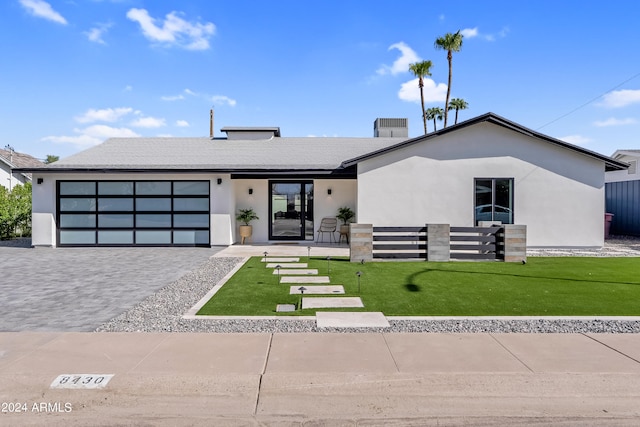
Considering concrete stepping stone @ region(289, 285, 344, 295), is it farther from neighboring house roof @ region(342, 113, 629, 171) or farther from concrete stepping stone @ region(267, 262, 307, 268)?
neighboring house roof @ region(342, 113, 629, 171)

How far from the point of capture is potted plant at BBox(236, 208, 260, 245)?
47.6 ft

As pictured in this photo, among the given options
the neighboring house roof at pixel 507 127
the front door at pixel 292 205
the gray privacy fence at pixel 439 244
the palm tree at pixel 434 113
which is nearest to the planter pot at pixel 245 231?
the front door at pixel 292 205

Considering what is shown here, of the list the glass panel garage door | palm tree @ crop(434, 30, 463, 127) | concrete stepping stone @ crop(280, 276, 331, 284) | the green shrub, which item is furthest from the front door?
palm tree @ crop(434, 30, 463, 127)

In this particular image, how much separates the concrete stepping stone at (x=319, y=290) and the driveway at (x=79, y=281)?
269 cm

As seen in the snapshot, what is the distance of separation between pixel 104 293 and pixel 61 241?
9.13 meters

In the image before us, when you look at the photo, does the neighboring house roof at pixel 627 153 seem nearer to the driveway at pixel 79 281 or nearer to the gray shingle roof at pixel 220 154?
the gray shingle roof at pixel 220 154

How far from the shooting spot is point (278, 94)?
63.5 feet

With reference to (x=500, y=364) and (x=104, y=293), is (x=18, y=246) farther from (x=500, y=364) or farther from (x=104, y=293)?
(x=500, y=364)

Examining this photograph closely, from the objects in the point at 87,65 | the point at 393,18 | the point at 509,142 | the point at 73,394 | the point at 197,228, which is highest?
the point at 393,18

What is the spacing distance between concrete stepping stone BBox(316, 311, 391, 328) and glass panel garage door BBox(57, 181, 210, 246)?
383 inches

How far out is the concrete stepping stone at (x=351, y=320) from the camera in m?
4.94

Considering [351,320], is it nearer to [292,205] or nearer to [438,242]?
→ [438,242]

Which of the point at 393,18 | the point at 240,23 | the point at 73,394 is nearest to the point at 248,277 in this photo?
the point at 73,394

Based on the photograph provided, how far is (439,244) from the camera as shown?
10.7m
